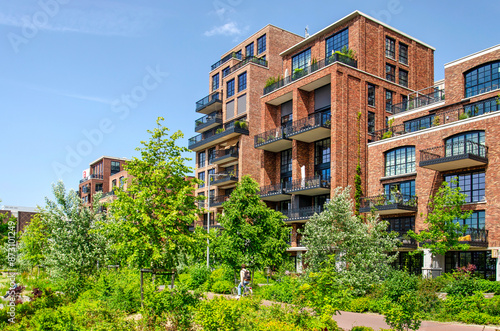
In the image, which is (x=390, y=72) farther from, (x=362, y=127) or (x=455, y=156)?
(x=455, y=156)

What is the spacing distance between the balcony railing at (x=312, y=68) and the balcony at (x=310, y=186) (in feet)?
30.8

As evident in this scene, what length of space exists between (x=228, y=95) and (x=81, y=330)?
143 feet

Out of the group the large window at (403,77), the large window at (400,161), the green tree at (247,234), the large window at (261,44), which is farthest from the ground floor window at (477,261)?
the large window at (261,44)

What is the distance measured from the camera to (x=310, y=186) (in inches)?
1510

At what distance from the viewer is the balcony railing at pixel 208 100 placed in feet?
184

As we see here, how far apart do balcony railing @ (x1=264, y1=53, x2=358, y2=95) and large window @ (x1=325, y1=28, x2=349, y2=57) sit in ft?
7.93

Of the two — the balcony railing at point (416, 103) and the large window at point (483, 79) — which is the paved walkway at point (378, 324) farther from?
the balcony railing at point (416, 103)

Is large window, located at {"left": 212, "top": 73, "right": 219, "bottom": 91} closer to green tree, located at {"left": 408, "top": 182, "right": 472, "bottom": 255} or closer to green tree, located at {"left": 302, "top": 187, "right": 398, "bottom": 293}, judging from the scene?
green tree, located at {"left": 302, "top": 187, "right": 398, "bottom": 293}

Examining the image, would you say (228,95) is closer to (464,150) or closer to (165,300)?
(464,150)

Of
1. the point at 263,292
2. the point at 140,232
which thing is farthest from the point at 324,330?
the point at 263,292

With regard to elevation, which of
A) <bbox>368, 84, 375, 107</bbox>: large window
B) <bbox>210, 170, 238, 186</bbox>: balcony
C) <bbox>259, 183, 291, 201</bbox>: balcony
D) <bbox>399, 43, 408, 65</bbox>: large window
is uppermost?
<bbox>399, 43, 408, 65</bbox>: large window

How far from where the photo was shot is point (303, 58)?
4466 cm

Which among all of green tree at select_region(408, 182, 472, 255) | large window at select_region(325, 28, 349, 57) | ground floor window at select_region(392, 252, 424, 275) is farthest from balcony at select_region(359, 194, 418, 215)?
large window at select_region(325, 28, 349, 57)

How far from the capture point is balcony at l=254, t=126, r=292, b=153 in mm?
42000
